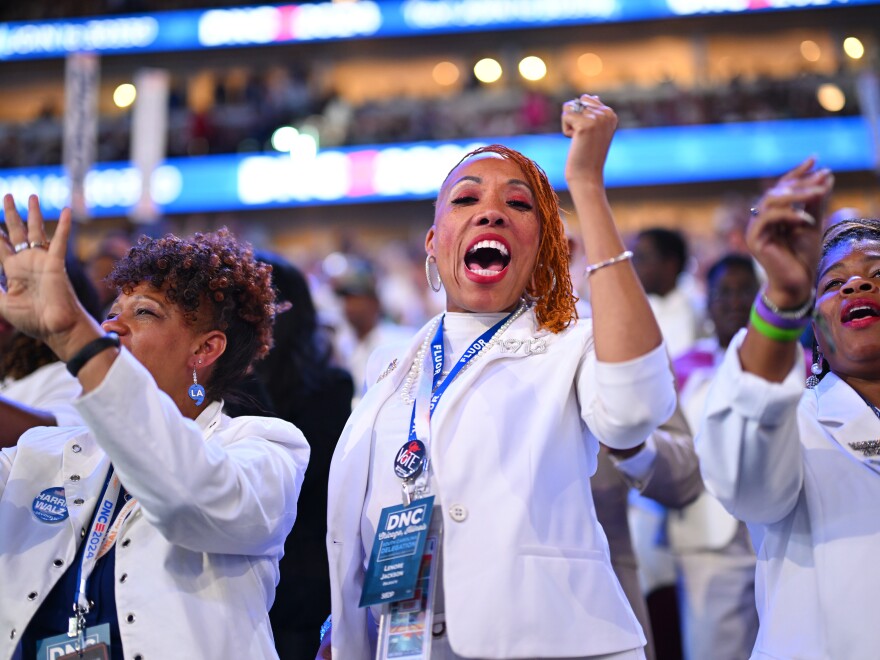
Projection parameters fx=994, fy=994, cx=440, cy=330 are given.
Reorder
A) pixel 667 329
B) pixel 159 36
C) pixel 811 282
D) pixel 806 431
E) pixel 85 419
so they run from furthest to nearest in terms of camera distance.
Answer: pixel 159 36
pixel 667 329
pixel 806 431
pixel 85 419
pixel 811 282

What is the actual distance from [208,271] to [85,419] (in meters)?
0.68

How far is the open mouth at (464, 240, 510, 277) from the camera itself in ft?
7.35

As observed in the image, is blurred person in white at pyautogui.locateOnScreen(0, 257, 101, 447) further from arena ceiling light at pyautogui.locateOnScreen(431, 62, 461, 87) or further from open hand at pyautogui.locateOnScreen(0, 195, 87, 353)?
arena ceiling light at pyautogui.locateOnScreen(431, 62, 461, 87)

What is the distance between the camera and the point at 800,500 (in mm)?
2035

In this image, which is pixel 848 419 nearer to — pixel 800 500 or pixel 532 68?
pixel 800 500

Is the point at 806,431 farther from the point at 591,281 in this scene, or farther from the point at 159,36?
the point at 159,36

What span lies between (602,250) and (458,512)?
0.58m

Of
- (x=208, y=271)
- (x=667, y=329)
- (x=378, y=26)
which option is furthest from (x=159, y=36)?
(x=208, y=271)

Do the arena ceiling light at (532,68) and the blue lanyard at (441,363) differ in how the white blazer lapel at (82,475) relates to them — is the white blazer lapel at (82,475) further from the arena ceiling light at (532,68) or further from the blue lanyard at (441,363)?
the arena ceiling light at (532,68)

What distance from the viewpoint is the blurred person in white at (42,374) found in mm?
3010

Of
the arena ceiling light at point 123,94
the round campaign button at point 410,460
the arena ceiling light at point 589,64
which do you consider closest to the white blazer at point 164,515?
the round campaign button at point 410,460

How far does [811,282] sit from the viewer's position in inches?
66.9

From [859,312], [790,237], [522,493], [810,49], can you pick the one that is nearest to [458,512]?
[522,493]

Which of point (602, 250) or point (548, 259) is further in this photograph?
point (548, 259)
